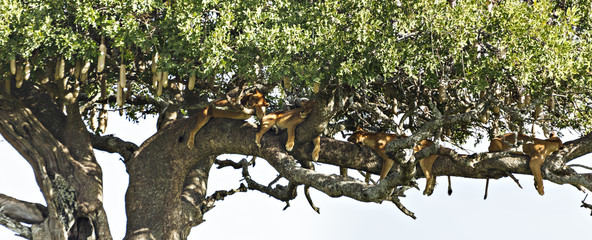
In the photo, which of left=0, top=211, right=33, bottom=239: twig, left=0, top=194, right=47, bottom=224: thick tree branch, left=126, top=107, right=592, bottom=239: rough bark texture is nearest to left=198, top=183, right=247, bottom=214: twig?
left=126, top=107, right=592, bottom=239: rough bark texture

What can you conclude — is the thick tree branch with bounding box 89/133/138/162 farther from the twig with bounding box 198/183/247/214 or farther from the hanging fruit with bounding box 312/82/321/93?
the hanging fruit with bounding box 312/82/321/93

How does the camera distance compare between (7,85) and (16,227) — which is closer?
(7,85)

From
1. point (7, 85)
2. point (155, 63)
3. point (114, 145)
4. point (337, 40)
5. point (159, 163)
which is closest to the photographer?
point (337, 40)

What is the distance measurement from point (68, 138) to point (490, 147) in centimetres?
922

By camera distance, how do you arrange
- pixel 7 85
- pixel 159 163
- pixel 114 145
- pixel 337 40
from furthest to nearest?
pixel 114 145 → pixel 159 163 → pixel 7 85 → pixel 337 40

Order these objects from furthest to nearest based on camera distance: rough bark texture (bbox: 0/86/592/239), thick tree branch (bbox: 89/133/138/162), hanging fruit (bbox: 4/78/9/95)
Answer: thick tree branch (bbox: 89/133/138/162)
hanging fruit (bbox: 4/78/9/95)
rough bark texture (bbox: 0/86/592/239)

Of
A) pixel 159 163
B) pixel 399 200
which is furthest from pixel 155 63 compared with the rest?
pixel 399 200

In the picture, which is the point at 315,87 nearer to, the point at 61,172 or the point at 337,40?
the point at 337,40

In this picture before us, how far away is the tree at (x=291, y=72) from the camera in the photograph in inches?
478

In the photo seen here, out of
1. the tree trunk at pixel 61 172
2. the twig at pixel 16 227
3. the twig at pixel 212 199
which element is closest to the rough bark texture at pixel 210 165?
the twig at pixel 212 199

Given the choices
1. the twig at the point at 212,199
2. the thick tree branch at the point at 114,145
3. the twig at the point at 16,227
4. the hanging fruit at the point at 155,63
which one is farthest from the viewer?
the thick tree branch at the point at 114,145

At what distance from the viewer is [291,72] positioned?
40.8ft

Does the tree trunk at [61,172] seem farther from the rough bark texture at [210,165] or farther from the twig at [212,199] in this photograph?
the twig at [212,199]

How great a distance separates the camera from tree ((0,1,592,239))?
1213 cm
